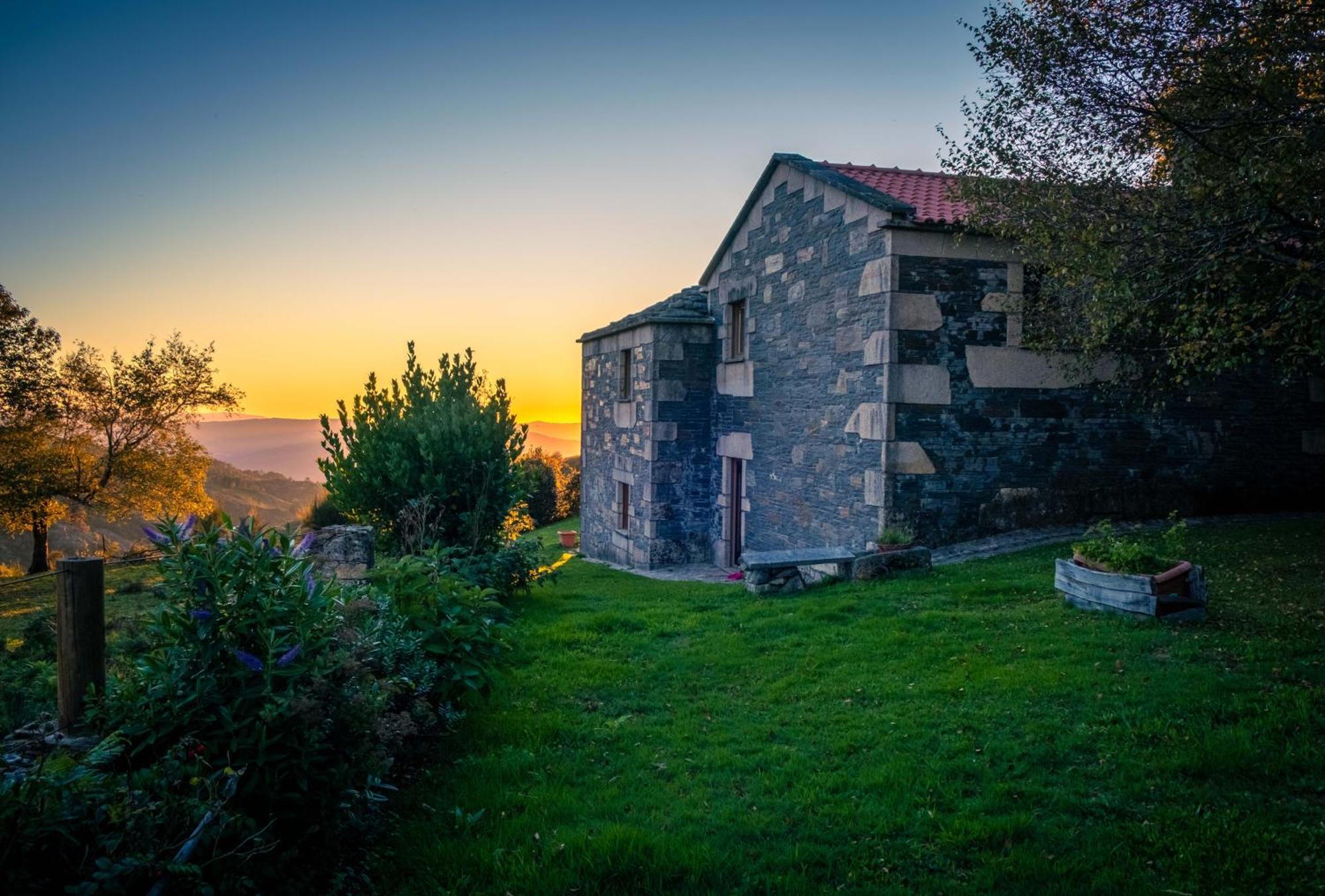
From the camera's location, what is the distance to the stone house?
1016 cm

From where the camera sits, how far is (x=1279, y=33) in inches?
244

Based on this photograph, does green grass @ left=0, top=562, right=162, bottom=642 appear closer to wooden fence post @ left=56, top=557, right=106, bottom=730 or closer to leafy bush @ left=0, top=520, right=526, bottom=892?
wooden fence post @ left=56, top=557, right=106, bottom=730

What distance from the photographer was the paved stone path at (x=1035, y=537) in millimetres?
9938

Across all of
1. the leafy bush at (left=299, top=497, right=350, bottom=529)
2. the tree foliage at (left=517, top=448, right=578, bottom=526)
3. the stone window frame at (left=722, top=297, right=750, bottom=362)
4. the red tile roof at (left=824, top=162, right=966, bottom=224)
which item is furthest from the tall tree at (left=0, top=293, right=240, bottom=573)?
the red tile roof at (left=824, top=162, right=966, bottom=224)

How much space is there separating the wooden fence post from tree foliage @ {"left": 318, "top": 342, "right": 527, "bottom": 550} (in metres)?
6.06

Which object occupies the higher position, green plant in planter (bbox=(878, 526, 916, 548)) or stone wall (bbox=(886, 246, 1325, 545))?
stone wall (bbox=(886, 246, 1325, 545))

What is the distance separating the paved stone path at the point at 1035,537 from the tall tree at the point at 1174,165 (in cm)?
283

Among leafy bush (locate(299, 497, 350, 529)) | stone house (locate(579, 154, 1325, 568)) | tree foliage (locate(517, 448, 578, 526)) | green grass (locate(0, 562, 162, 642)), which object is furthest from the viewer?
tree foliage (locate(517, 448, 578, 526))

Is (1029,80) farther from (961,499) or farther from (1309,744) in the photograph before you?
(1309,744)

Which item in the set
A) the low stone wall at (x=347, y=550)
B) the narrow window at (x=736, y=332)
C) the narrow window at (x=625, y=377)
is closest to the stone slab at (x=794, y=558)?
the low stone wall at (x=347, y=550)

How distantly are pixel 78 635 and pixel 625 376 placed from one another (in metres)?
13.6

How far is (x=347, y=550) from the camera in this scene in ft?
24.3

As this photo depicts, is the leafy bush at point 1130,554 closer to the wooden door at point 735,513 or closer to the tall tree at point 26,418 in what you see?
the wooden door at point 735,513

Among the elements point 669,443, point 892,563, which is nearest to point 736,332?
point 669,443
